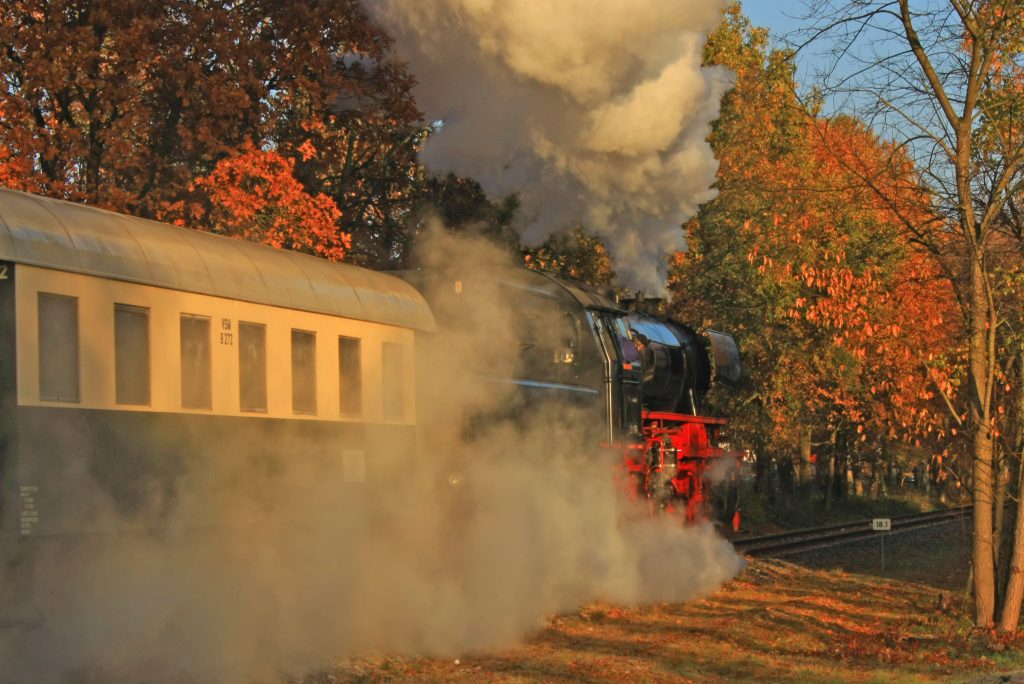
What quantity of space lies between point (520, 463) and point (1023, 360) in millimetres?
5033

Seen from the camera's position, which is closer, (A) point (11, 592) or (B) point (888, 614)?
(A) point (11, 592)

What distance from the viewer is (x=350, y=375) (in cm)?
1090

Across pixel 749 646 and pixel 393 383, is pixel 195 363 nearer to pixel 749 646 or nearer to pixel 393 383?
pixel 393 383

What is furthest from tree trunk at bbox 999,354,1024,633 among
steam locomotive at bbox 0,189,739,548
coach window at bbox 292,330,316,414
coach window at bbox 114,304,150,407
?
coach window at bbox 114,304,150,407

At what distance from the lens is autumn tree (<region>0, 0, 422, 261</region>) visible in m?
17.5

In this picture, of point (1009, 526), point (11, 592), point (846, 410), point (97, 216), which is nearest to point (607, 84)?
point (1009, 526)

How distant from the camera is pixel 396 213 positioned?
23.5 meters

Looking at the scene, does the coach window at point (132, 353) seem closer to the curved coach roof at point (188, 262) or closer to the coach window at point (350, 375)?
the curved coach roof at point (188, 262)

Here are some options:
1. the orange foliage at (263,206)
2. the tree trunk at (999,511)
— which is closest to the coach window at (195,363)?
the tree trunk at (999,511)

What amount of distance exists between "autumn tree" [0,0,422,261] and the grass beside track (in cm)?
974

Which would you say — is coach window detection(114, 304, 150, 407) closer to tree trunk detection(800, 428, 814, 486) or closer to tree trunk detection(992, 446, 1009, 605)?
tree trunk detection(992, 446, 1009, 605)

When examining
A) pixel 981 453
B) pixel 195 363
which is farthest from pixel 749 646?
pixel 195 363

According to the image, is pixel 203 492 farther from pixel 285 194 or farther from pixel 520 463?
pixel 285 194

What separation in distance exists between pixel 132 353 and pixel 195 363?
0.64 metres
